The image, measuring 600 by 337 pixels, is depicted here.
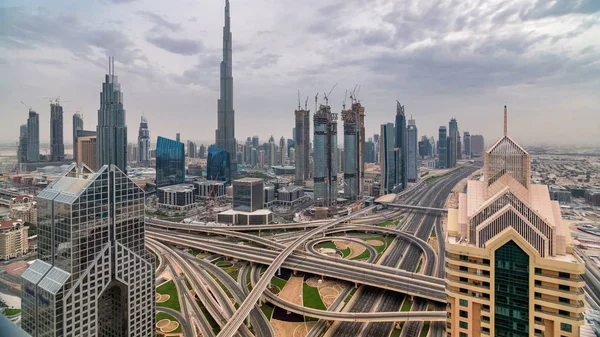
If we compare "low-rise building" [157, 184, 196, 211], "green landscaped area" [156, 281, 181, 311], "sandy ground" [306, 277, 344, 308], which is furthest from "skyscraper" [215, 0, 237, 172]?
"sandy ground" [306, 277, 344, 308]

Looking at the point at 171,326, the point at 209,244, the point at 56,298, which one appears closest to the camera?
the point at 56,298

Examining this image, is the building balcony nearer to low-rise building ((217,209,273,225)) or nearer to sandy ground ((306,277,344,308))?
sandy ground ((306,277,344,308))

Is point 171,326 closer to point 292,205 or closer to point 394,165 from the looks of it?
point 292,205

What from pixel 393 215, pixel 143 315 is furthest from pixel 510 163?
pixel 393 215

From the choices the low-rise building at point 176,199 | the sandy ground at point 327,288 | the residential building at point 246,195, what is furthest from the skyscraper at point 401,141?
the sandy ground at point 327,288

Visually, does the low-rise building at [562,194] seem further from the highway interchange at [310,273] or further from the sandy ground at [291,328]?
the sandy ground at [291,328]

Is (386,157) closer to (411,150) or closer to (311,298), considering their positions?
(411,150)
